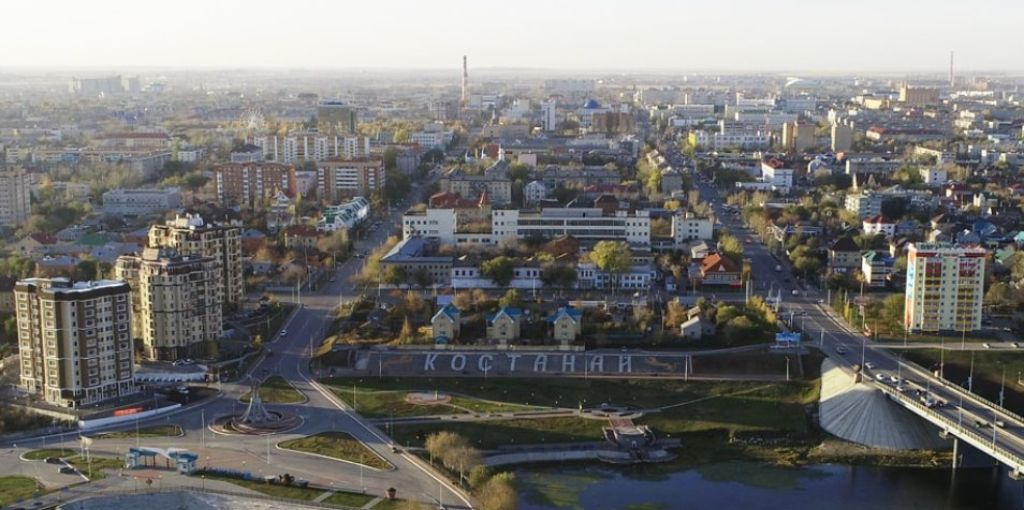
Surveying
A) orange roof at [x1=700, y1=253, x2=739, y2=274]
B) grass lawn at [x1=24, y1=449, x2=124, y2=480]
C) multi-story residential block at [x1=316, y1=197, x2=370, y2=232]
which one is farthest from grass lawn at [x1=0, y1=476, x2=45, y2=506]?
multi-story residential block at [x1=316, y1=197, x2=370, y2=232]

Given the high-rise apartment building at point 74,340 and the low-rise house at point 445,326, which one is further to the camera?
the low-rise house at point 445,326

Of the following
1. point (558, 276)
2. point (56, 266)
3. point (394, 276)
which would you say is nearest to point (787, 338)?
point (558, 276)

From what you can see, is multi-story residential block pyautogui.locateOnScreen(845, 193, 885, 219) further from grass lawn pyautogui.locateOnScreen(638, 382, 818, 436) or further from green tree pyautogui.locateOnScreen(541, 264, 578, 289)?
grass lawn pyautogui.locateOnScreen(638, 382, 818, 436)

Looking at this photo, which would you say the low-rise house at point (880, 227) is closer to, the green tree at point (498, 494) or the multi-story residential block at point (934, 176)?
the multi-story residential block at point (934, 176)

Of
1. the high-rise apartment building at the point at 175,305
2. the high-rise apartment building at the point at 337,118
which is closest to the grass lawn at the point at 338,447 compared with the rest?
the high-rise apartment building at the point at 175,305

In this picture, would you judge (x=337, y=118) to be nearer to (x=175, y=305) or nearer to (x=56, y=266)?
(x=56, y=266)

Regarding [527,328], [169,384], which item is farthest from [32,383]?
[527,328]
